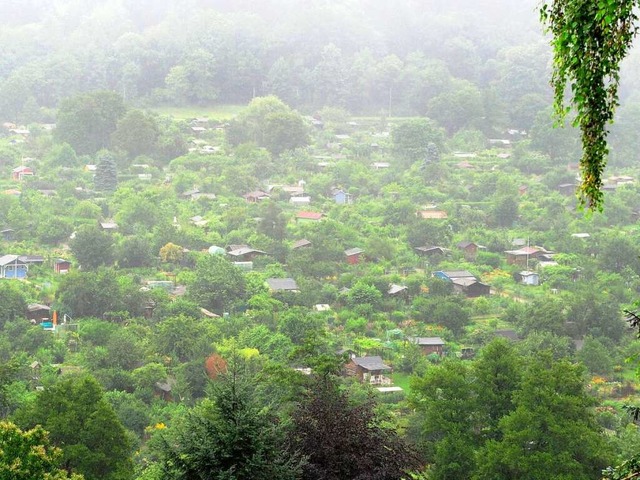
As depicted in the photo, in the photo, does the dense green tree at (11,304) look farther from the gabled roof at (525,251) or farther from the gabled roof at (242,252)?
the gabled roof at (525,251)

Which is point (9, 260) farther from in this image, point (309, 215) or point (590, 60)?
point (590, 60)

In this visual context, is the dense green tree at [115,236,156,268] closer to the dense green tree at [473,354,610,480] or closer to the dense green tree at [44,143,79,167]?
the dense green tree at [44,143,79,167]

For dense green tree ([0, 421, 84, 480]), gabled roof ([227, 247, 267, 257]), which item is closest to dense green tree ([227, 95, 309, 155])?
gabled roof ([227, 247, 267, 257])

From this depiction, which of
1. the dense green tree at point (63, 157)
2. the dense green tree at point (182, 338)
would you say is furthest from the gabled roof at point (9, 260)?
the dense green tree at point (63, 157)

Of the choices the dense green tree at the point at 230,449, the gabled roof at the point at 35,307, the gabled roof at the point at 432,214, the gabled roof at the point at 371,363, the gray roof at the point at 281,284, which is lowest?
the gabled roof at the point at 371,363

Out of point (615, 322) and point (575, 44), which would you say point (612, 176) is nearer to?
point (615, 322)

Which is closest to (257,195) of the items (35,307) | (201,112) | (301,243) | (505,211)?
(301,243)

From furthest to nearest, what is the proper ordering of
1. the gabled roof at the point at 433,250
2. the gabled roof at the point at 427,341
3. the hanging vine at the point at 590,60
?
the gabled roof at the point at 433,250
the gabled roof at the point at 427,341
the hanging vine at the point at 590,60

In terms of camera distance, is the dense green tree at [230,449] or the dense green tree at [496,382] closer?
the dense green tree at [230,449]

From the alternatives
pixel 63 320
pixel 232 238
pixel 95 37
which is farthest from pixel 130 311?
pixel 95 37
